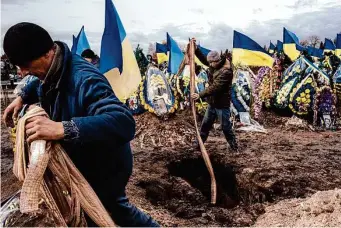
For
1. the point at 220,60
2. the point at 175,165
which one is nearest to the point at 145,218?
the point at 175,165

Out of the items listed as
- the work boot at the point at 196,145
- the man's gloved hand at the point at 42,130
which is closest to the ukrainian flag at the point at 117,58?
the man's gloved hand at the point at 42,130

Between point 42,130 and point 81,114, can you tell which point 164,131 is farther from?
point 42,130

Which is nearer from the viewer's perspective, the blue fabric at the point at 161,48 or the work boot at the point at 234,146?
the work boot at the point at 234,146

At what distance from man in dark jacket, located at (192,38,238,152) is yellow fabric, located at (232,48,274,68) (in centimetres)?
128

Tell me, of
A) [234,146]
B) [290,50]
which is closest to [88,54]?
[234,146]

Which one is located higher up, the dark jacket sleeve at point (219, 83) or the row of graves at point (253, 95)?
the dark jacket sleeve at point (219, 83)

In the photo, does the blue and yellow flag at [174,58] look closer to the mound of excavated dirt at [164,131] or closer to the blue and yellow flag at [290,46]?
the mound of excavated dirt at [164,131]

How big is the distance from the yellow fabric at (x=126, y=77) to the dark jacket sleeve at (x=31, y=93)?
5.79 feet

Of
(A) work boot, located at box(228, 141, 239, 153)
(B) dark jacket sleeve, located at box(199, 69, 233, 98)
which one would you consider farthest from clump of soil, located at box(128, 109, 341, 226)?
(B) dark jacket sleeve, located at box(199, 69, 233, 98)

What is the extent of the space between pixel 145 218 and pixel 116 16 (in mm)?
2835

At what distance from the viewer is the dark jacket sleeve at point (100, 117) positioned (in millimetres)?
1392

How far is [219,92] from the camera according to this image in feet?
19.2

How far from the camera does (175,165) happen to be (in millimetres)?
5605

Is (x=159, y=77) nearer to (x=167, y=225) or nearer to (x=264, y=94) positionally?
(x=264, y=94)
